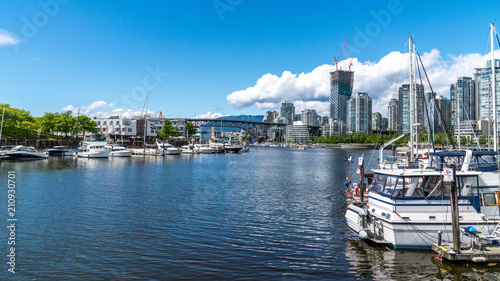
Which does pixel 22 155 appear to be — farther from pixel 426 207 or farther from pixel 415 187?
pixel 426 207

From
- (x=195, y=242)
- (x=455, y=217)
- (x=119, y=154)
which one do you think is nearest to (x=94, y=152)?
(x=119, y=154)

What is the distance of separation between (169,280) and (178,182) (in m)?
32.5

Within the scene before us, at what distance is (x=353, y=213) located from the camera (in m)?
20.2

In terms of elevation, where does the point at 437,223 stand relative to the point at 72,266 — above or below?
above

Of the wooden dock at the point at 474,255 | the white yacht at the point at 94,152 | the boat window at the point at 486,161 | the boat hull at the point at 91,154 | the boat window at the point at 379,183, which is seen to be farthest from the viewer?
the white yacht at the point at 94,152

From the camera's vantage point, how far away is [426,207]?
59.7ft

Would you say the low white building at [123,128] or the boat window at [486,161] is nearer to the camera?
the boat window at [486,161]

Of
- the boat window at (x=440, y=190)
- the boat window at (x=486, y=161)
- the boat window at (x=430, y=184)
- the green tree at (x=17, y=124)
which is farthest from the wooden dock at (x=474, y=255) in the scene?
the green tree at (x=17, y=124)

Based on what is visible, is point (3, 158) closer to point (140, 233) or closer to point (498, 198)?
point (140, 233)

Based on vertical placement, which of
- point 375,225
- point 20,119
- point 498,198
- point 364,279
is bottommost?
point 364,279

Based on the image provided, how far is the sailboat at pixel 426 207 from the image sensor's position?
17.9m

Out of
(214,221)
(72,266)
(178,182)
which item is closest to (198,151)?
(178,182)

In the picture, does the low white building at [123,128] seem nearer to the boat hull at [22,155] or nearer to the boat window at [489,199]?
the boat hull at [22,155]

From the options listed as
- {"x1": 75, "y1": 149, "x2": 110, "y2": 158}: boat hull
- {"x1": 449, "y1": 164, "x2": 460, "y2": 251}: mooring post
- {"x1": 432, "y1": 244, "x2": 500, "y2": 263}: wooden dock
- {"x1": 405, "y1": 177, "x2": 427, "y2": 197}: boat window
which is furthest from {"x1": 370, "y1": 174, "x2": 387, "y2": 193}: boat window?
{"x1": 75, "y1": 149, "x2": 110, "y2": 158}: boat hull
